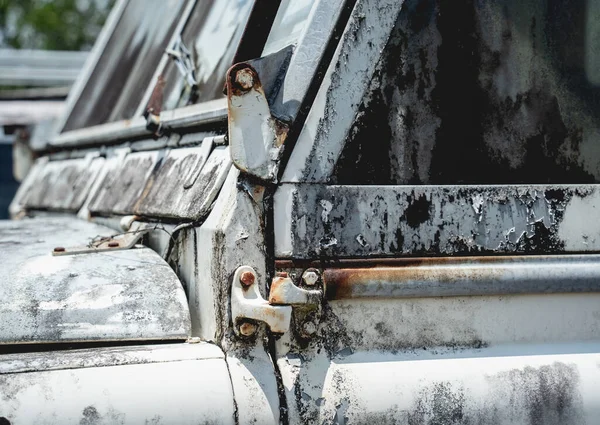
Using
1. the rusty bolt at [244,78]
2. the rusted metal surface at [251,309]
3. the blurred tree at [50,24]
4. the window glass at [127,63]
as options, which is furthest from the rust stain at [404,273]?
the blurred tree at [50,24]

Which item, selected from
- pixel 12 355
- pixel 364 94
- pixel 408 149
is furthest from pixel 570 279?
pixel 12 355

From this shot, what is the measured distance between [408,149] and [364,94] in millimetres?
144

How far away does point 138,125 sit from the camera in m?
3.21

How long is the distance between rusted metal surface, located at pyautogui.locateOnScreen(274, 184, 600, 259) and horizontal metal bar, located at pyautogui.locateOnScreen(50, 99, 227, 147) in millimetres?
438

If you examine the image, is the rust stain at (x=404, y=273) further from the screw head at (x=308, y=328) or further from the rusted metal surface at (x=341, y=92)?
the rusted metal surface at (x=341, y=92)

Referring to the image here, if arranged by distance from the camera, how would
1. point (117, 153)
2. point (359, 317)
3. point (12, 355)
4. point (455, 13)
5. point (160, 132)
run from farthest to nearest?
point (117, 153)
point (160, 132)
point (455, 13)
point (359, 317)
point (12, 355)

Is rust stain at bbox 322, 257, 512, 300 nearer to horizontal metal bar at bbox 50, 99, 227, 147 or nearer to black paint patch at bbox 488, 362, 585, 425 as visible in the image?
black paint patch at bbox 488, 362, 585, 425

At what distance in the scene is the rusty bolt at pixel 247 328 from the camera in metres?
1.96

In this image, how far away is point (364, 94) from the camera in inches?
81.9

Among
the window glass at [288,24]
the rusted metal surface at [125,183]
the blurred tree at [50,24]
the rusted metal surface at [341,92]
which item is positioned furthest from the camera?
the blurred tree at [50,24]

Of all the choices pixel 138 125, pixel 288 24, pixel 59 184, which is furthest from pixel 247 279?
pixel 59 184

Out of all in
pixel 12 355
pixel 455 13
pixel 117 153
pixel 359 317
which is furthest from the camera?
pixel 117 153

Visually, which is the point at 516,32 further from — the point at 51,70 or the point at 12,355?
the point at 51,70

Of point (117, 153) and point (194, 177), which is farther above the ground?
point (117, 153)
